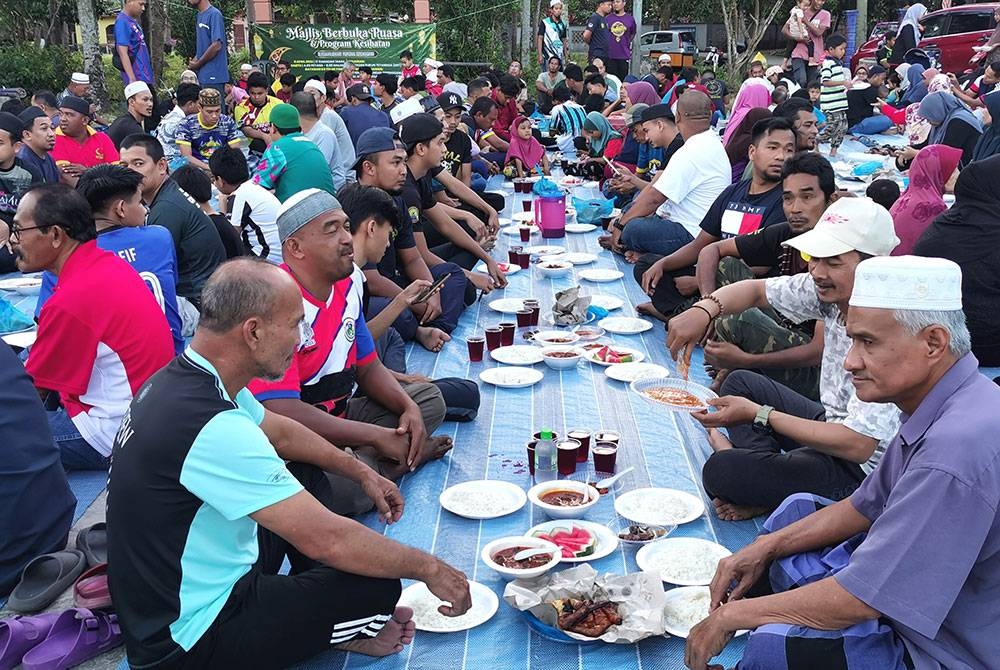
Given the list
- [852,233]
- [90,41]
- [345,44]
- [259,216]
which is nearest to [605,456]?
[852,233]

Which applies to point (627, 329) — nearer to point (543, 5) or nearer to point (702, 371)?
point (702, 371)

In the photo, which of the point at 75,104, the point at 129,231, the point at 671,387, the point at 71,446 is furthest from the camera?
the point at 75,104

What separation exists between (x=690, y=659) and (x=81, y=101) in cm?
875

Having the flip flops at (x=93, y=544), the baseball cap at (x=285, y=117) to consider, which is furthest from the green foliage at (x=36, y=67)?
the flip flops at (x=93, y=544)

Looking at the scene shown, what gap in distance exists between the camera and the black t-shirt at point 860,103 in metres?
14.6

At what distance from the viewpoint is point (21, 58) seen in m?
19.1

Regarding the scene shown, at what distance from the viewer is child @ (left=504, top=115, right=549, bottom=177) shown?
11.5 metres

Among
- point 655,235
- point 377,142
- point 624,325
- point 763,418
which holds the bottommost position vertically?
point 624,325

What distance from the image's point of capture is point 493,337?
5.62m

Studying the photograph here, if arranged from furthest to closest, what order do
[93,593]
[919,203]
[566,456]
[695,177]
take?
1. [695,177]
2. [919,203]
3. [566,456]
4. [93,593]

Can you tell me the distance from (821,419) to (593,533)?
1.15 meters

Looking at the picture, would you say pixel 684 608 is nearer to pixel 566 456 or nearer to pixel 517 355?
pixel 566 456

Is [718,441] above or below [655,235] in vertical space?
below

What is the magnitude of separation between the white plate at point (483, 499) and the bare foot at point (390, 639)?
798 millimetres
